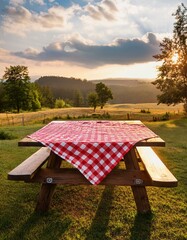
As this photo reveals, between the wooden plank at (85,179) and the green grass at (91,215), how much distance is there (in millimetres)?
621

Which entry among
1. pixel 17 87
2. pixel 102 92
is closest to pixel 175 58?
pixel 17 87

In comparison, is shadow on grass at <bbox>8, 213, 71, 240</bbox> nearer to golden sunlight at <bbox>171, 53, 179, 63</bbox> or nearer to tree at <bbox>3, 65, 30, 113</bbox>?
golden sunlight at <bbox>171, 53, 179, 63</bbox>

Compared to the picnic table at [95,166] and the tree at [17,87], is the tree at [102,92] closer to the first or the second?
the tree at [17,87]

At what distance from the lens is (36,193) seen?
17.3 ft

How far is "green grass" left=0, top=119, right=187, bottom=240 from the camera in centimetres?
370

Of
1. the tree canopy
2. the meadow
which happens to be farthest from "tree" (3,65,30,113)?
the meadow

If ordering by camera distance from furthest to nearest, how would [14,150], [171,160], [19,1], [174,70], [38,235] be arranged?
[174,70] < [19,1] < [14,150] < [171,160] < [38,235]

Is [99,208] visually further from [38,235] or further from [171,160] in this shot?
[171,160]

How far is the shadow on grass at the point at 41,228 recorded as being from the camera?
3.63 meters

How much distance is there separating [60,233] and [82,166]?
1022 mm

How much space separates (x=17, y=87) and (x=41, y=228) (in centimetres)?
5516

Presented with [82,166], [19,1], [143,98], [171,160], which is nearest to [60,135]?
[82,166]

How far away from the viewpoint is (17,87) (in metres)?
56.0

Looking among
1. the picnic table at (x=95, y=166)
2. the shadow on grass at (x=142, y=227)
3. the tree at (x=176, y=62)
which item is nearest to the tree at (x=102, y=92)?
the tree at (x=176, y=62)
